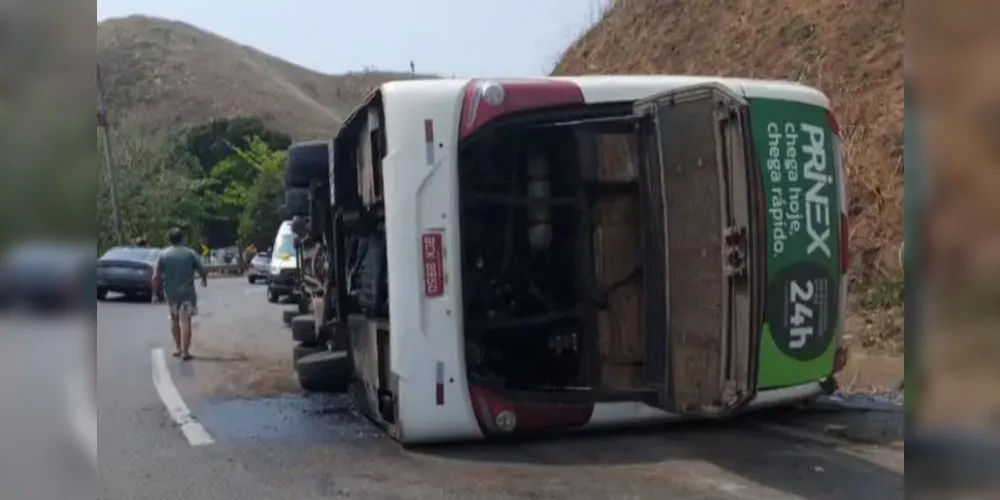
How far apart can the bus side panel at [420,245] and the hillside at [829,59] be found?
339 cm

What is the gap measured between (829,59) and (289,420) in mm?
8681

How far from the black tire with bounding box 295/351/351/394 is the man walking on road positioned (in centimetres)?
355

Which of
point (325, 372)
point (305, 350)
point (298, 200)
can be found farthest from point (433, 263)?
point (298, 200)

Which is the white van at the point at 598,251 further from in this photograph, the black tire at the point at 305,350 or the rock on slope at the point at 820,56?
the rock on slope at the point at 820,56

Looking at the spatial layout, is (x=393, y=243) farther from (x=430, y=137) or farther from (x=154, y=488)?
(x=154, y=488)

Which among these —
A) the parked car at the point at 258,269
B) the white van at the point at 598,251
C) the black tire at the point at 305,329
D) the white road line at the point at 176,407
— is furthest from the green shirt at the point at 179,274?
the parked car at the point at 258,269

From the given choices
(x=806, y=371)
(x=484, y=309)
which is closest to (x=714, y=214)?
(x=806, y=371)

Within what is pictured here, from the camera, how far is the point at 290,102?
9100 centimetres

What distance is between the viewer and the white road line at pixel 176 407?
23.3 feet

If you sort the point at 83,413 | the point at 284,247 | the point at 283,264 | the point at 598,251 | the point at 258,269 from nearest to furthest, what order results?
the point at 83,413 → the point at 598,251 → the point at 283,264 → the point at 284,247 → the point at 258,269

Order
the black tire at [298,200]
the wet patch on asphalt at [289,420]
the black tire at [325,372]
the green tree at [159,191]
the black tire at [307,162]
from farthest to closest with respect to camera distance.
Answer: the green tree at [159,191] < the black tire at [298,200] < the black tire at [307,162] < the black tire at [325,372] < the wet patch on asphalt at [289,420]

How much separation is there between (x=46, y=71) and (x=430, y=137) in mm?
4142

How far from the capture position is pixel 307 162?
33.4 ft

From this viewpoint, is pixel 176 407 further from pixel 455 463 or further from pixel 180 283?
pixel 180 283
